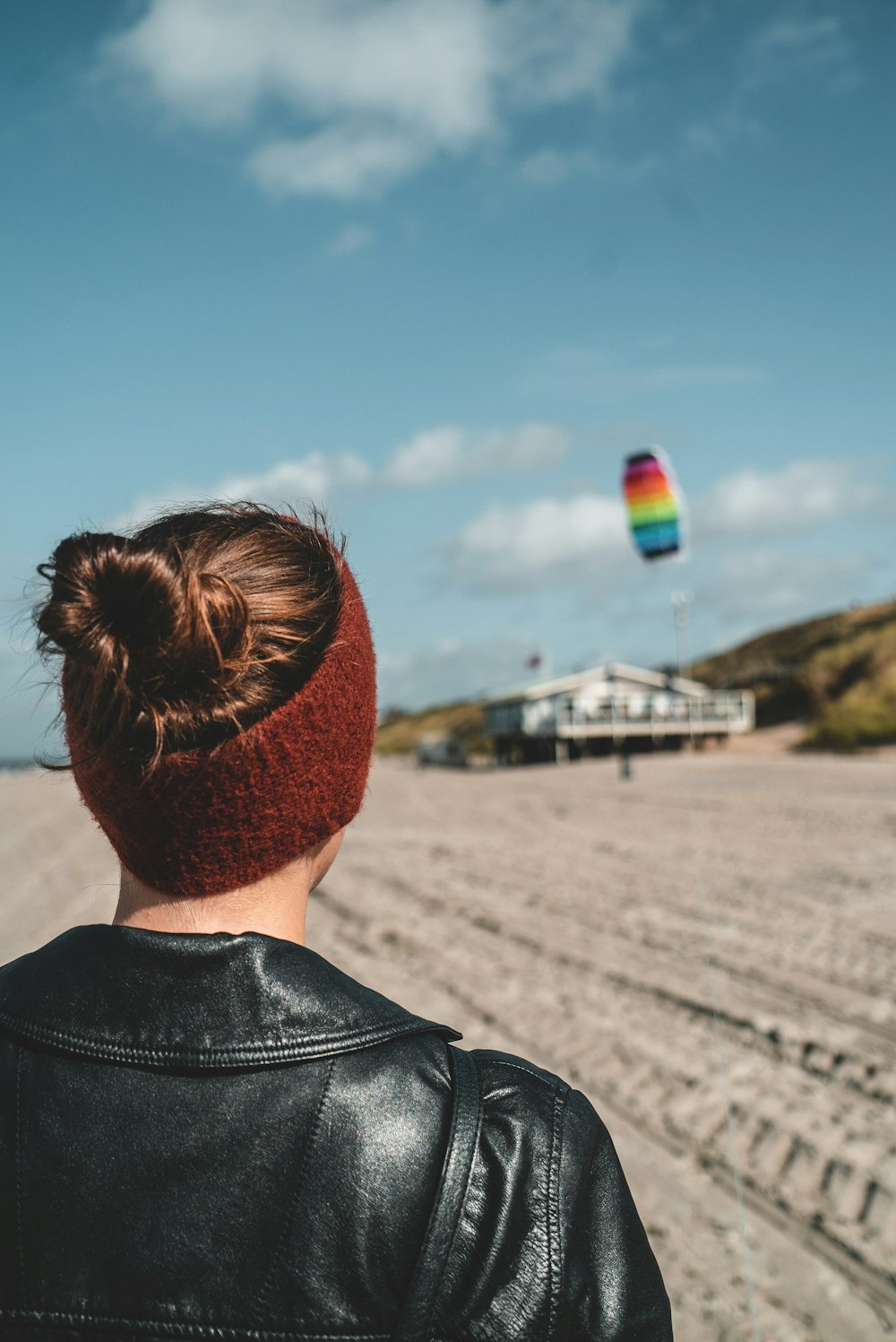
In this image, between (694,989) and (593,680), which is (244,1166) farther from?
(593,680)

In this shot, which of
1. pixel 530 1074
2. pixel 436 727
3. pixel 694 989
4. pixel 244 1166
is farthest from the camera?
pixel 436 727

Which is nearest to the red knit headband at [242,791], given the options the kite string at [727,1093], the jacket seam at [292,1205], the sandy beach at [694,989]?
the jacket seam at [292,1205]

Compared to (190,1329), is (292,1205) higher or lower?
higher

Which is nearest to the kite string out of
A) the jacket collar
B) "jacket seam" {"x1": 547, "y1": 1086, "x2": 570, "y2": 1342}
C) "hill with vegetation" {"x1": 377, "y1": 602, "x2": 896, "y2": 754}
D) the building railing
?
"jacket seam" {"x1": 547, "y1": 1086, "x2": 570, "y2": 1342}

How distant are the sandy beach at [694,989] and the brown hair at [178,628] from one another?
0.83 metres

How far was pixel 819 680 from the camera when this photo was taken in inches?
1470

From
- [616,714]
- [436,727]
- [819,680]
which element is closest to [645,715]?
[616,714]

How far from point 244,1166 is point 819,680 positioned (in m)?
39.1

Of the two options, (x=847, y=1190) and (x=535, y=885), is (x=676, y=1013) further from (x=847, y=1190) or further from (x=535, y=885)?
(x=535, y=885)

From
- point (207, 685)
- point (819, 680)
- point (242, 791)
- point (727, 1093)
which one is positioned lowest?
point (727, 1093)

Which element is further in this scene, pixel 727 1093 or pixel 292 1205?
pixel 727 1093

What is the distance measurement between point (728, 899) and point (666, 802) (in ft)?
30.1

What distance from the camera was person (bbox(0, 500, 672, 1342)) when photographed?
3.25 feet

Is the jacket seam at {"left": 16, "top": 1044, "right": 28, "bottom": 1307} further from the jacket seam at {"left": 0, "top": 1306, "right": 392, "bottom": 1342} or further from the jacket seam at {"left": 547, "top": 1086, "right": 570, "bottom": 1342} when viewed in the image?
the jacket seam at {"left": 547, "top": 1086, "right": 570, "bottom": 1342}
